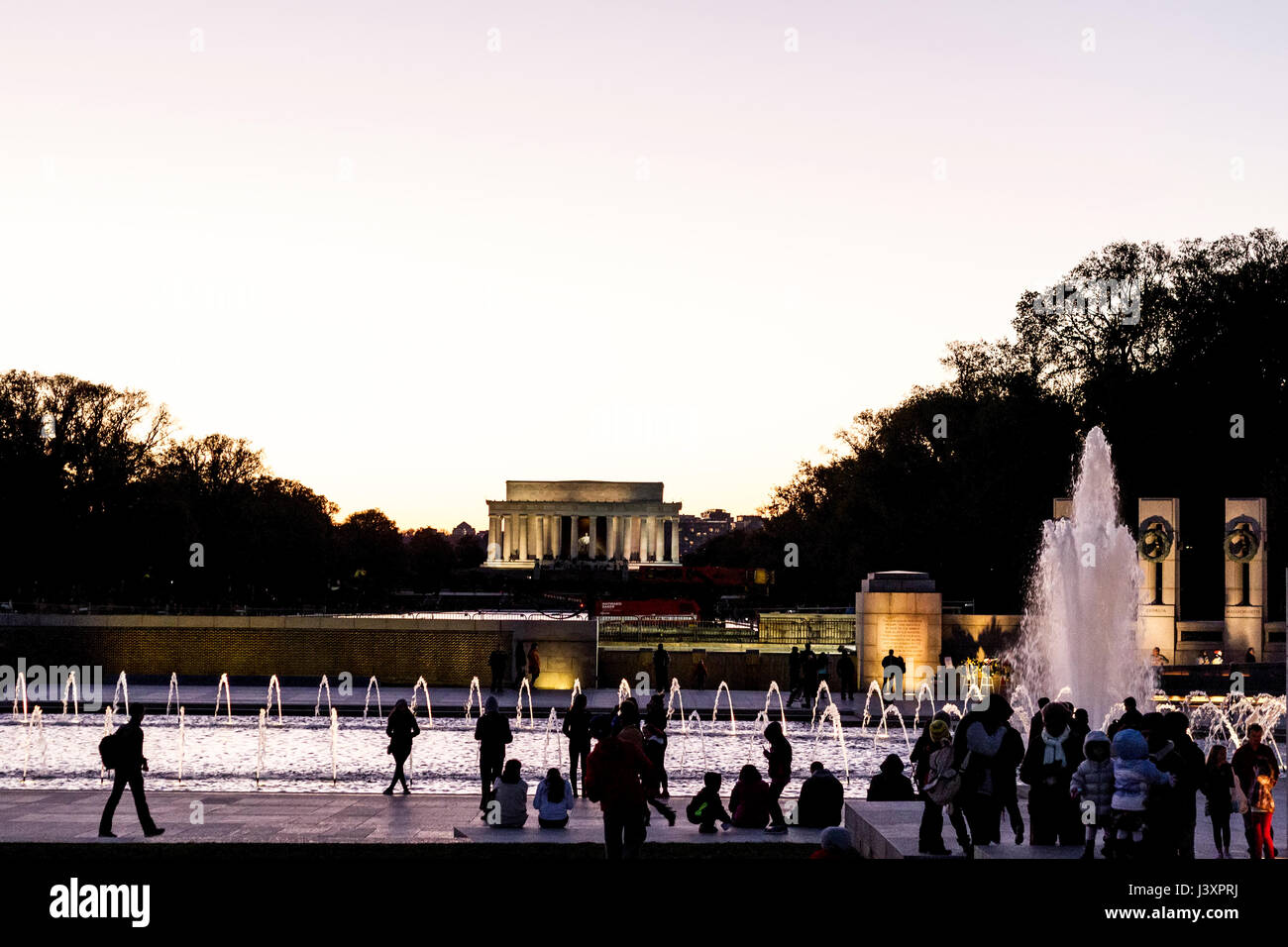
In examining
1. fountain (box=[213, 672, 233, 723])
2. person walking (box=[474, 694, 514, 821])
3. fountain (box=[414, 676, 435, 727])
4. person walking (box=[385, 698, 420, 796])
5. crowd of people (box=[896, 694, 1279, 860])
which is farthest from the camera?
fountain (box=[414, 676, 435, 727])

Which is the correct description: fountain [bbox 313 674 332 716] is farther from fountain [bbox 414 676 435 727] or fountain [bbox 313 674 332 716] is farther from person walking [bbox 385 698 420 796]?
person walking [bbox 385 698 420 796]

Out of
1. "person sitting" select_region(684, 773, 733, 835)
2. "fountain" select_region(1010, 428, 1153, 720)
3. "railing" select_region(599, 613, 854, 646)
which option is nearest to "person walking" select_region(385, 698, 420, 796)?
"person sitting" select_region(684, 773, 733, 835)

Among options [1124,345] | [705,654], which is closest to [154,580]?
[705,654]

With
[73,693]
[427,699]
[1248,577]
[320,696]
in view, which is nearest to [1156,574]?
[1248,577]

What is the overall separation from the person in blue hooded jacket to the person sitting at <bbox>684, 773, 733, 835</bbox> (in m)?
4.28

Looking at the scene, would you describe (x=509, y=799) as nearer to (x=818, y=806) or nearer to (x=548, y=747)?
(x=818, y=806)

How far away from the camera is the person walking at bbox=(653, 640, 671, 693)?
1375 inches

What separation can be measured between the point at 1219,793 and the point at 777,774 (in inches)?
169

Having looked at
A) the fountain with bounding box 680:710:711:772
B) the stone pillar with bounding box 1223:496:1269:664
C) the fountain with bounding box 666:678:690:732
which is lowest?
the fountain with bounding box 680:710:711:772

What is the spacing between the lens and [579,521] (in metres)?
145

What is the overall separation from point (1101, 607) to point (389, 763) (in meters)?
15.8

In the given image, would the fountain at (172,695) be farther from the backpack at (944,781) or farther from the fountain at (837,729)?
the backpack at (944,781)

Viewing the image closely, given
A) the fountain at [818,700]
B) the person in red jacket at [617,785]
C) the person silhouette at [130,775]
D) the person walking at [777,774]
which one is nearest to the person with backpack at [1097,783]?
the person in red jacket at [617,785]
